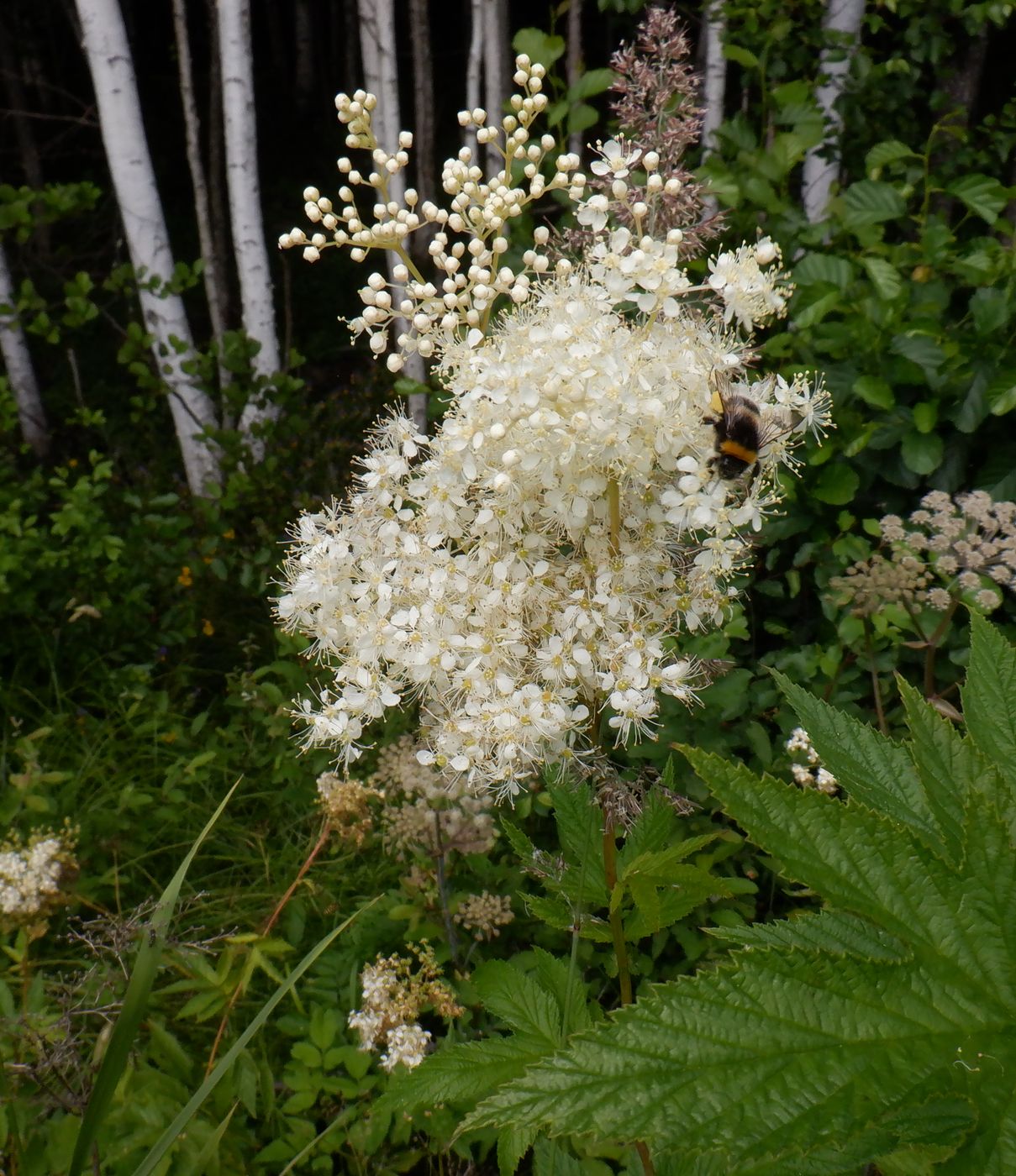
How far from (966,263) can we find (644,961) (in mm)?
2384

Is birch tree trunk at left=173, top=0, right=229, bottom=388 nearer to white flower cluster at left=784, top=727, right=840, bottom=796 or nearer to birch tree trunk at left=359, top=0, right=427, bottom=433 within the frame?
birch tree trunk at left=359, top=0, right=427, bottom=433

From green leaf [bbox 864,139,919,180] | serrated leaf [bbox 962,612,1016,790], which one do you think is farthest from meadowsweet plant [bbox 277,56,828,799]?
green leaf [bbox 864,139,919,180]

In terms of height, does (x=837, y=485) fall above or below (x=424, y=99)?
below

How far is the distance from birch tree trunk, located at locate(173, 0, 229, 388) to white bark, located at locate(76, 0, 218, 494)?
22 centimetres

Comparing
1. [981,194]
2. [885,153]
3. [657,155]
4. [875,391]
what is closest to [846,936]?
[657,155]

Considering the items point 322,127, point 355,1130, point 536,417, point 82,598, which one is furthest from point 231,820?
point 322,127

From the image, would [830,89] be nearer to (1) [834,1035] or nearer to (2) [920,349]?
(2) [920,349]

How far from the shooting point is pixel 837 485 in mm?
3025

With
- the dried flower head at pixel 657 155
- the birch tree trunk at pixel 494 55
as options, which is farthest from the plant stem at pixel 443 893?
the birch tree trunk at pixel 494 55

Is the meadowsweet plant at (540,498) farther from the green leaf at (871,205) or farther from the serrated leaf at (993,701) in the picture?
the green leaf at (871,205)

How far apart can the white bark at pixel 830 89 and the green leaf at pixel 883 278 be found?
3.49 ft

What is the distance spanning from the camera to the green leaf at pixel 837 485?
9.87ft

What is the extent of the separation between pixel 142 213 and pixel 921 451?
12.4ft

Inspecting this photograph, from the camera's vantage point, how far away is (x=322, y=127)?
9.84 m
